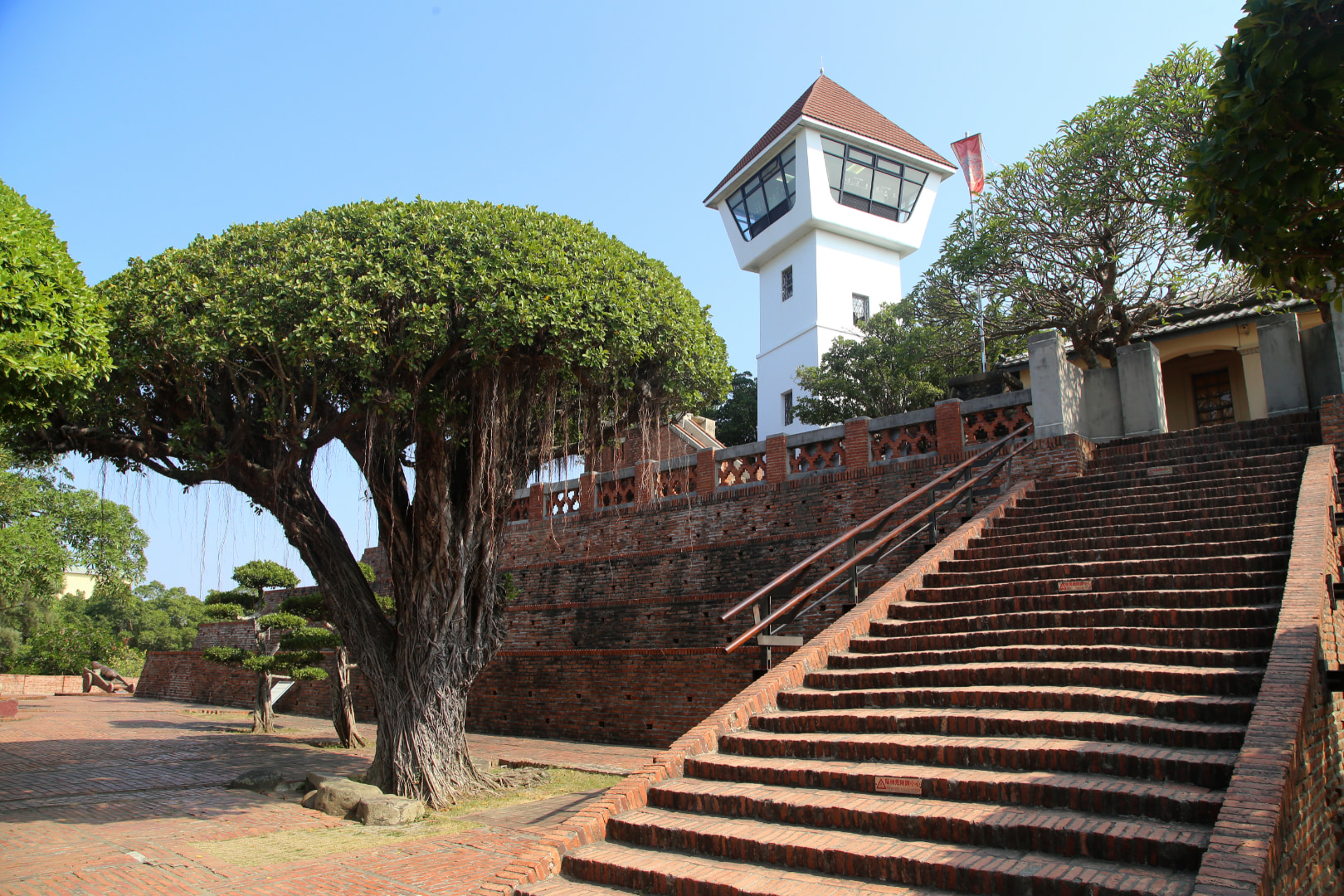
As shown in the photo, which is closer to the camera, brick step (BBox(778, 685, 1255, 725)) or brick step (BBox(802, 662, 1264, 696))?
brick step (BBox(778, 685, 1255, 725))

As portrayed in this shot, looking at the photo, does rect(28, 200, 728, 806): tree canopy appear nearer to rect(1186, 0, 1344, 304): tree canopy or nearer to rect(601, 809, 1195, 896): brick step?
rect(601, 809, 1195, 896): brick step

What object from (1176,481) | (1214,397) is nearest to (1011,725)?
(1176,481)

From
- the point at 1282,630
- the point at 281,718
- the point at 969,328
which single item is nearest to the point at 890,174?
the point at 969,328

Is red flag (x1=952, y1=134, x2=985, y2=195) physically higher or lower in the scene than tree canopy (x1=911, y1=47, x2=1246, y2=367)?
higher

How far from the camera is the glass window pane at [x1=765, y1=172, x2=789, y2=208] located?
28120 millimetres

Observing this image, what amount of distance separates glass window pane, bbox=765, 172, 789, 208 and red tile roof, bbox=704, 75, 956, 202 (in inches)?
44.0

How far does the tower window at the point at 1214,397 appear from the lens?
18.2 meters

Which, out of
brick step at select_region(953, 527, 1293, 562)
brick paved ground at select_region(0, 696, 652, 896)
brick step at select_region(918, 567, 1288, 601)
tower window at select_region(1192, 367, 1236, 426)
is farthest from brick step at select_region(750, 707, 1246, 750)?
tower window at select_region(1192, 367, 1236, 426)

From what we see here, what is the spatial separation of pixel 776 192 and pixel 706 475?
663 inches

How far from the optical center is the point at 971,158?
2536cm

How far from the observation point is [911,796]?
486cm

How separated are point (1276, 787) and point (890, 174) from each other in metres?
27.3

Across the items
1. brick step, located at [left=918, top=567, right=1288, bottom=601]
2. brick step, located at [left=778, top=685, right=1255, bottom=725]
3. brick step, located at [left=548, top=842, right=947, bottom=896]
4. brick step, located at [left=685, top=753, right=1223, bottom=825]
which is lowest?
brick step, located at [left=548, top=842, right=947, bottom=896]

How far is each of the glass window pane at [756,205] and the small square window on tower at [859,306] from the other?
438 centimetres
